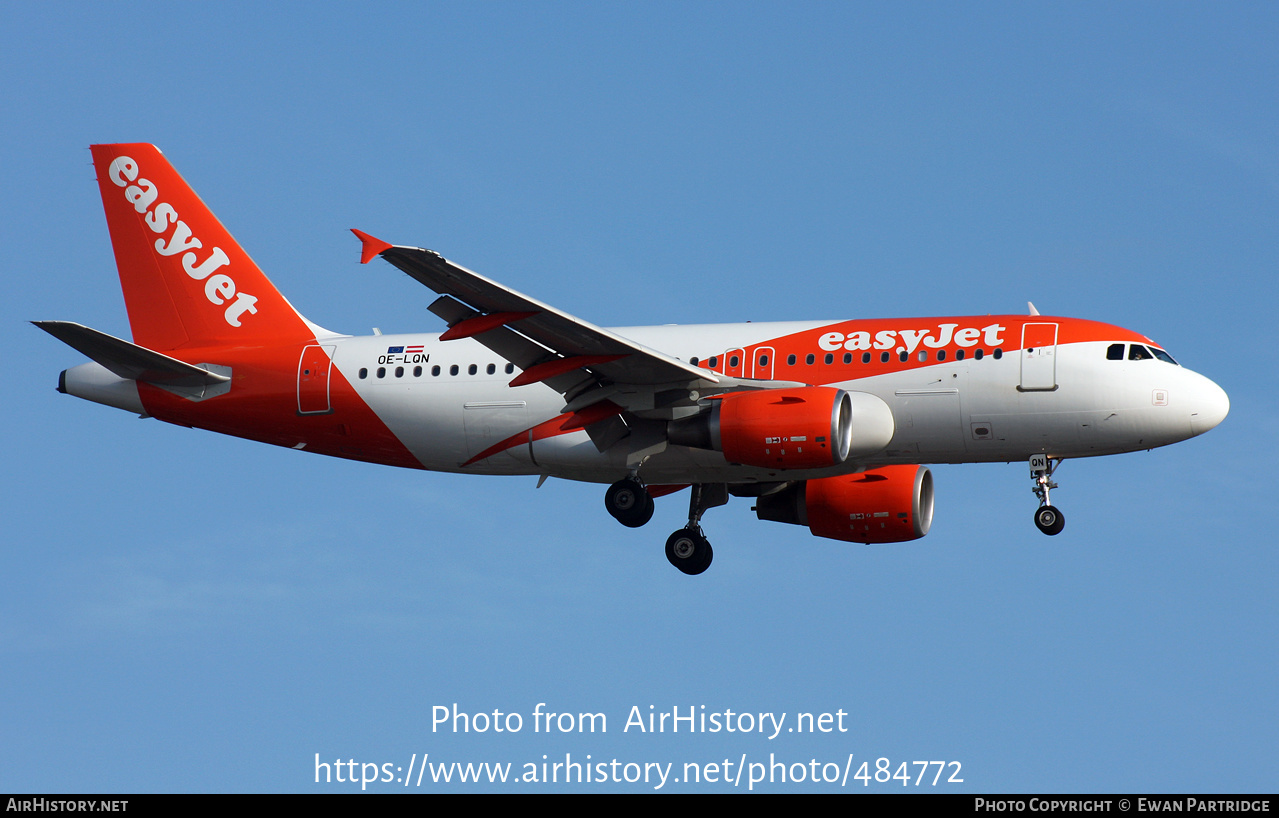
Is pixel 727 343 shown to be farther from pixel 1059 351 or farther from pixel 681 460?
pixel 1059 351

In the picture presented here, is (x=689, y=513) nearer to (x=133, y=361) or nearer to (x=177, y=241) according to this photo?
(x=133, y=361)

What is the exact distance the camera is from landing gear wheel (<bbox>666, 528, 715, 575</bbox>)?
33.9 metres

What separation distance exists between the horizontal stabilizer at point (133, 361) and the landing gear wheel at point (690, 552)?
11.1m

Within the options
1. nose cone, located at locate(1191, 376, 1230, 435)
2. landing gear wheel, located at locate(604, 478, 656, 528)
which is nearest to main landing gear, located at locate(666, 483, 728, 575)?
landing gear wheel, located at locate(604, 478, 656, 528)

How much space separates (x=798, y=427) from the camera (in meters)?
29.2

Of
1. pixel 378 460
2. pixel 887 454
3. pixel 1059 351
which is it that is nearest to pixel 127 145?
pixel 378 460

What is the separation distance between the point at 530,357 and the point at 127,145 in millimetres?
13937

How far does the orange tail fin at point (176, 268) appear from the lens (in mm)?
36062

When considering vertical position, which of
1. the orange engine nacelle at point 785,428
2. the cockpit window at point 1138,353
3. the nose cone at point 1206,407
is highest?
the cockpit window at point 1138,353

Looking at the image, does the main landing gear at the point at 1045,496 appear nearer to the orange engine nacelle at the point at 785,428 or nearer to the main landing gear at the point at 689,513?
the orange engine nacelle at the point at 785,428

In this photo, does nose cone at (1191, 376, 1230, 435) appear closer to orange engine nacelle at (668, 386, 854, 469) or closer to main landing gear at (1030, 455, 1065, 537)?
main landing gear at (1030, 455, 1065, 537)

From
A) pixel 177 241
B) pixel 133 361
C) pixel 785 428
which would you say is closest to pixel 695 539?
pixel 785 428

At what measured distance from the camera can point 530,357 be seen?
99.8 feet

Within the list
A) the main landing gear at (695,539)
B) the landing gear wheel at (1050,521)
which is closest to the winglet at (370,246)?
the main landing gear at (695,539)
